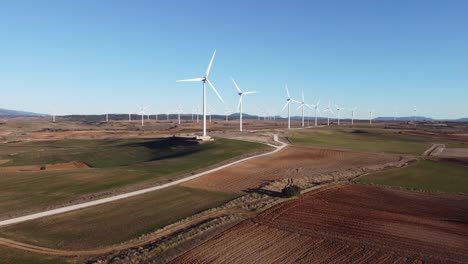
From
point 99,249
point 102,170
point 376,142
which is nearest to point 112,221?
point 99,249

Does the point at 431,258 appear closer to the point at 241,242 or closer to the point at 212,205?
the point at 241,242

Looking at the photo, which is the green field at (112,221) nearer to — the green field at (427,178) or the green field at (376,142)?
the green field at (427,178)

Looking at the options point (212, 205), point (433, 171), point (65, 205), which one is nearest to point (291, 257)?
point (212, 205)

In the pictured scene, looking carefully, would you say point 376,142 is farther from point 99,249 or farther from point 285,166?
point 99,249

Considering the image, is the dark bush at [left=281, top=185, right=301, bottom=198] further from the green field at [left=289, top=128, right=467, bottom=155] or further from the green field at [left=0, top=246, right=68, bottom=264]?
the green field at [left=289, top=128, right=467, bottom=155]

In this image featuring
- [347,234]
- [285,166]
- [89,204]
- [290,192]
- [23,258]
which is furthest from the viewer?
[285,166]

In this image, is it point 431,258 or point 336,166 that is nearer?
point 431,258

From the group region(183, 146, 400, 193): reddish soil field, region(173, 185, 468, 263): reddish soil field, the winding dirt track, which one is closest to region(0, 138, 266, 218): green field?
region(183, 146, 400, 193): reddish soil field
